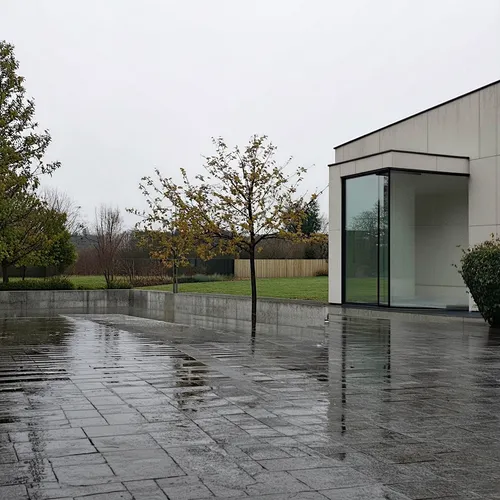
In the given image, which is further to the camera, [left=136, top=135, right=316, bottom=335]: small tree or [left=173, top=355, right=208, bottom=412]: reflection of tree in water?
[left=136, top=135, right=316, bottom=335]: small tree

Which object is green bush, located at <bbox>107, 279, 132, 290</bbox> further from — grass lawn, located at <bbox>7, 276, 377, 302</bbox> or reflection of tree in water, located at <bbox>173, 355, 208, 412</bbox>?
reflection of tree in water, located at <bbox>173, 355, 208, 412</bbox>

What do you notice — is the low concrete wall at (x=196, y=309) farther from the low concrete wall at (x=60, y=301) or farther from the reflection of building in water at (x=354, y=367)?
the reflection of building in water at (x=354, y=367)

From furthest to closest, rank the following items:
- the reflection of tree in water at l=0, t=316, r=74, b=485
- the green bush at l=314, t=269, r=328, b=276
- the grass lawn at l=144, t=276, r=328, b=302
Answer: the green bush at l=314, t=269, r=328, b=276, the grass lawn at l=144, t=276, r=328, b=302, the reflection of tree in water at l=0, t=316, r=74, b=485

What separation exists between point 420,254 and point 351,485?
18.8 m

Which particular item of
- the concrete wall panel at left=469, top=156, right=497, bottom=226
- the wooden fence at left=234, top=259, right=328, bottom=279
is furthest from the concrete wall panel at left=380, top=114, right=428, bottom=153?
the wooden fence at left=234, top=259, right=328, bottom=279

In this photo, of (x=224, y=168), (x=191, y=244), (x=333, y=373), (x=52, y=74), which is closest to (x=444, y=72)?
(x=224, y=168)

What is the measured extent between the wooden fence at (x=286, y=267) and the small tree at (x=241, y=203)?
88.7 ft

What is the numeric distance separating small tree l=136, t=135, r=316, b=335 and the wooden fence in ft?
88.7

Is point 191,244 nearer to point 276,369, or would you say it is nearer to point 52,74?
point 52,74

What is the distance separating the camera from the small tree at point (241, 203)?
20562 millimetres

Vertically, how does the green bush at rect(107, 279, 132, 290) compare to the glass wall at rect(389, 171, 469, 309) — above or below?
below

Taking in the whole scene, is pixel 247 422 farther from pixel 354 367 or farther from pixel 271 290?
pixel 271 290

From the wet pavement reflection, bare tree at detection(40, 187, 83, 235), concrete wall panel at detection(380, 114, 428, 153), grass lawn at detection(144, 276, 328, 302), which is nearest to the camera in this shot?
the wet pavement reflection

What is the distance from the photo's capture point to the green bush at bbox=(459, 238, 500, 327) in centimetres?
1644
